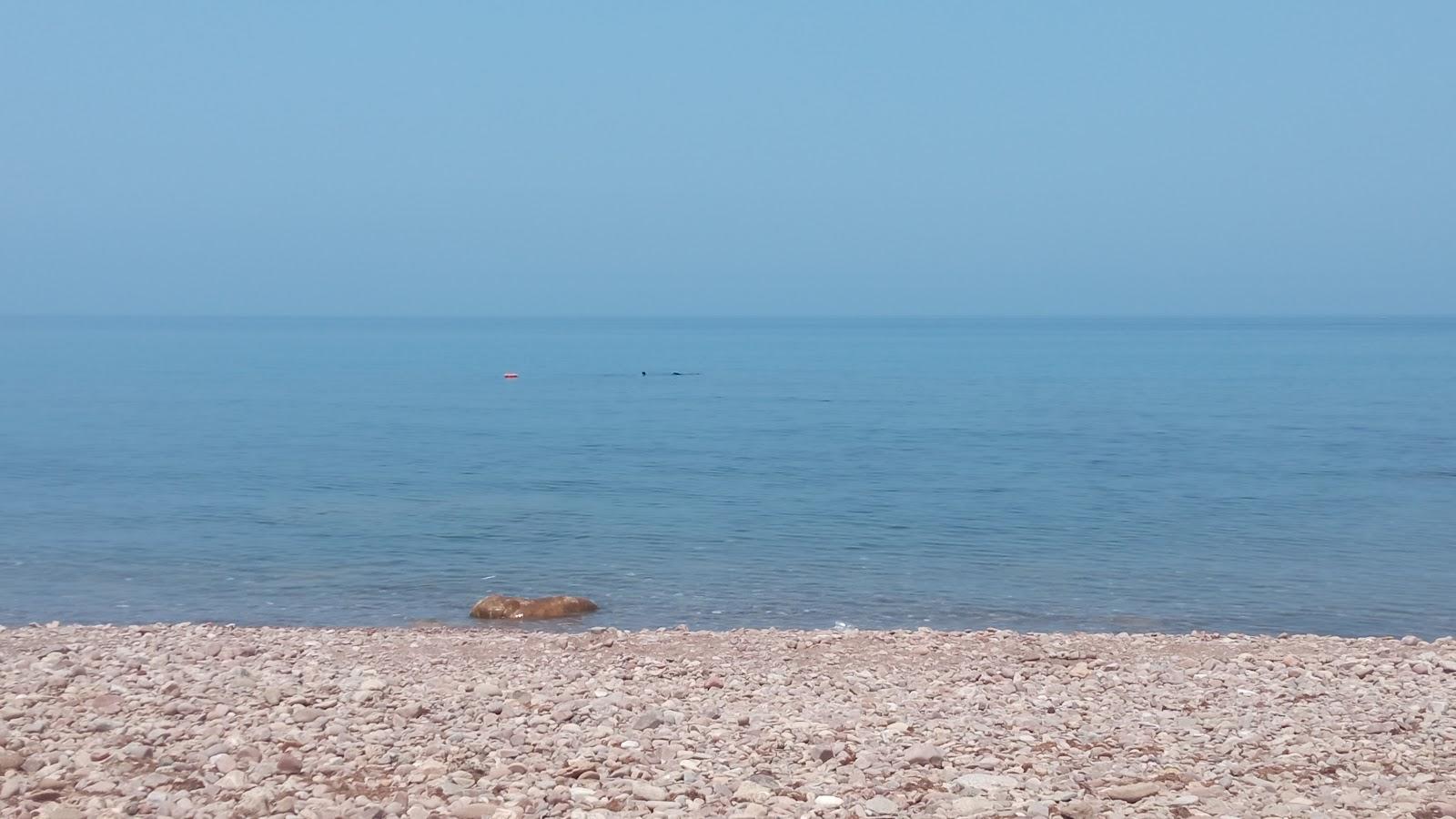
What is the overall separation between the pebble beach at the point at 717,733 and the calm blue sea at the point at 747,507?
5.99m

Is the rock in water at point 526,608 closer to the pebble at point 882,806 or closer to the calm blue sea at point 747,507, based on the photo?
the calm blue sea at point 747,507

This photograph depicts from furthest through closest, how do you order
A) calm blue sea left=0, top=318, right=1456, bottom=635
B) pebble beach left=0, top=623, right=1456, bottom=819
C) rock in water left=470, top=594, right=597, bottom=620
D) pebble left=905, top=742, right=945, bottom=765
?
calm blue sea left=0, top=318, right=1456, bottom=635 → rock in water left=470, top=594, right=597, bottom=620 → pebble left=905, top=742, right=945, bottom=765 → pebble beach left=0, top=623, right=1456, bottom=819

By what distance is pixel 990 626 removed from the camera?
20062 millimetres

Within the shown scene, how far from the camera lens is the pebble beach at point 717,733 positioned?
354 inches

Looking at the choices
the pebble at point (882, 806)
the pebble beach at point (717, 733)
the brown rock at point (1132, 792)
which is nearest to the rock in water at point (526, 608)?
the pebble beach at point (717, 733)

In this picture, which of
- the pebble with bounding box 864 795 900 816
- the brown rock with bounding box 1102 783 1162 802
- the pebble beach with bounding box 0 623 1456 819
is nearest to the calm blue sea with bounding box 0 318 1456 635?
the pebble beach with bounding box 0 623 1456 819

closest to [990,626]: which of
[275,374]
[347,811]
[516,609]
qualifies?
[516,609]

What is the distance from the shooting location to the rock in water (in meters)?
Result: 20.2

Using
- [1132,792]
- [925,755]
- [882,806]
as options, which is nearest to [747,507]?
[925,755]

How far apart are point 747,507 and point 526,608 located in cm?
1183

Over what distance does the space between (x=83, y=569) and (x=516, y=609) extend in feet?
29.6

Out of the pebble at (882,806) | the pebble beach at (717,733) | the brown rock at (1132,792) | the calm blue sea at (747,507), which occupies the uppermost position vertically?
the brown rock at (1132,792)

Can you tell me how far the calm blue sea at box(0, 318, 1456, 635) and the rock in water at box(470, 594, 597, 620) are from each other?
15.0 inches

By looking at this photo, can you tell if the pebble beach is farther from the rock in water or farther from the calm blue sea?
the calm blue sea
